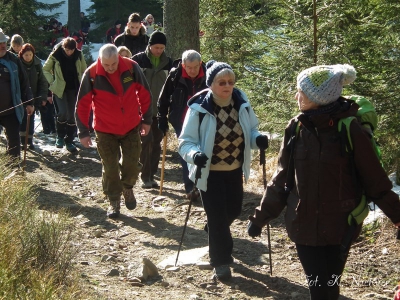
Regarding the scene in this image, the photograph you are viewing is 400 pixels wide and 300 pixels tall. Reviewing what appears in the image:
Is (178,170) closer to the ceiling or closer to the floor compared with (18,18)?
closer to the floor

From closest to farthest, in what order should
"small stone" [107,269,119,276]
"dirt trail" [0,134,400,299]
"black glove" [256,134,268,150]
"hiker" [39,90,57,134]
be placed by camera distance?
1. "dirt trail" [0,134,400,299]
2. "black glove" [256,134,268,150]
3. "small stone" [107,269,119,276]
4. "hiker" [39,90,57,134]

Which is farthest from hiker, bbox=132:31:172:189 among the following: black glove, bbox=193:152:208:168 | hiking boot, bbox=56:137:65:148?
black glove, bbox=193:152:208:168

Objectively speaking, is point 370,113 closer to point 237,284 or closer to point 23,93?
point 237,284

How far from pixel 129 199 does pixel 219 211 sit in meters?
2.78

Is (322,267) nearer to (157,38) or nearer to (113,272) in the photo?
(113,272)

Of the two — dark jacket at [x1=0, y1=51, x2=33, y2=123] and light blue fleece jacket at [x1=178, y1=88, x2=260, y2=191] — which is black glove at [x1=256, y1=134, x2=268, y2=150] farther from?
dark jacket at [x1=0, y1=51, x2=33, y2=123]

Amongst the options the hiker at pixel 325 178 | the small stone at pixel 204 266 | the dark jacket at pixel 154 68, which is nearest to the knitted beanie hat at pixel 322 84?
the hiker at pixel 325 178

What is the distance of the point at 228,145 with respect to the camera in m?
6.13

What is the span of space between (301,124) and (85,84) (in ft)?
14.1

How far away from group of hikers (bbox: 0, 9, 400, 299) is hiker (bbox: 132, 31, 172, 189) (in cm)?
2

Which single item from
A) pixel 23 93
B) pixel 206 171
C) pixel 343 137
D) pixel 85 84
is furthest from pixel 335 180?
pixel 23 93

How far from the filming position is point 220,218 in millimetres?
6156

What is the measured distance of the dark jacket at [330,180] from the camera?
413 cm

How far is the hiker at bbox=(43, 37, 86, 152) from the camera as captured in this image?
12492 millimetres
